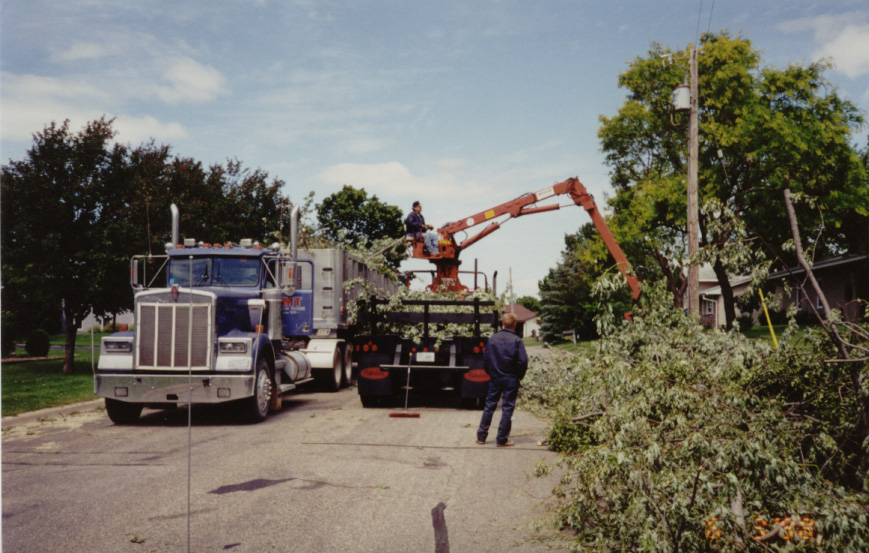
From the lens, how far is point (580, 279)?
56.1 metres

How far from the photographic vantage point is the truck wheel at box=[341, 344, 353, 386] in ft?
55.2

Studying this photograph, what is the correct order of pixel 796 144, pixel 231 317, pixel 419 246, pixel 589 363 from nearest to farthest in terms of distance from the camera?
1. pixel 589 363
2. pixel 231 317
3. pixel 419 246
4. pixel 796 144

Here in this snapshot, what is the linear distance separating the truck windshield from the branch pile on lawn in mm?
7158

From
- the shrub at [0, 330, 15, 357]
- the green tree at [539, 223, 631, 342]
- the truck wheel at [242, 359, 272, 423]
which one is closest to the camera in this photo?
the truck wheel at [242, 359, 272, 423]

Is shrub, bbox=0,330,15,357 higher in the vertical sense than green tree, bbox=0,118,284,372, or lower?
lower

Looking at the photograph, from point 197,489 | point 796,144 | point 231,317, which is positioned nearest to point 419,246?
point 231,317

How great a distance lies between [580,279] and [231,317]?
4724 centimetres

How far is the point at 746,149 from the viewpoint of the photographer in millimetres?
28016

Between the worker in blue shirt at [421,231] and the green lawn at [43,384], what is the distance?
798 centimetres

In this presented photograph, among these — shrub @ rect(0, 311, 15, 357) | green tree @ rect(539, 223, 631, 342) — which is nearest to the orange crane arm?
shrub @ rect(0, 311, 15, 357)

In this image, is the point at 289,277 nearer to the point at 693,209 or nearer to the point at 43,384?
the point at 43,384

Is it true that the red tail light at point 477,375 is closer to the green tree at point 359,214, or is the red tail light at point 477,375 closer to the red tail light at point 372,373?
the red tail light at point 372,373

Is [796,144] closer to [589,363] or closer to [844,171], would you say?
[844,171]

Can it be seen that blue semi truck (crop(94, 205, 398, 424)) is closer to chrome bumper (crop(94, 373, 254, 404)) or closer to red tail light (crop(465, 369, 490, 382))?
chrome bumper (crop(94, 373, 254, 404))
